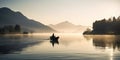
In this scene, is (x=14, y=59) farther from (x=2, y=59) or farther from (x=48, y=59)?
(x=48, y=59)

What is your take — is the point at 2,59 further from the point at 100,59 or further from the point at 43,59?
the point at 100,59

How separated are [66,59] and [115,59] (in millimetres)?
10859

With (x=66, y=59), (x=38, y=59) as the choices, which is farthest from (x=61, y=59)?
(x=38, y=59)

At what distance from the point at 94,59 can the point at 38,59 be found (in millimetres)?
12538

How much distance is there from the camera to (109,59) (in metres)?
55.5

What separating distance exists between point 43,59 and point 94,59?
11.4 metres

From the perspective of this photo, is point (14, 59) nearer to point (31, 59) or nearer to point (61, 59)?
point (31, 59)

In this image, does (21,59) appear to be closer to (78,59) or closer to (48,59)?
(48,59)

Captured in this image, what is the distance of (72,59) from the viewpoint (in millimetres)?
56000

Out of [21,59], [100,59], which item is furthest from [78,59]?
[21,59]

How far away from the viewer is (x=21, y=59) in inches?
2178

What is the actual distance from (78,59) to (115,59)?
26.8 feet

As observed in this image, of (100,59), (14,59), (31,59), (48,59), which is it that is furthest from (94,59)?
(14,59)

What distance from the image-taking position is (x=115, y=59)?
2169 inches
